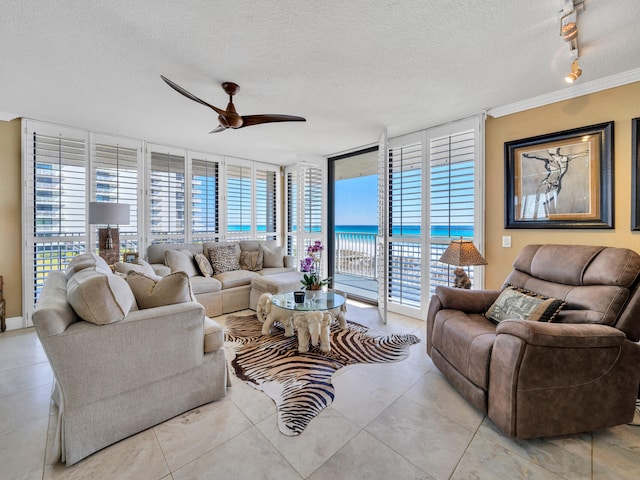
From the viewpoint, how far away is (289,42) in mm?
1966

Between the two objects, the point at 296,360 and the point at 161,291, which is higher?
the point at 161,291

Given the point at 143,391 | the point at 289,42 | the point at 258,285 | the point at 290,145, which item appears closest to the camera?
the point at 143,391

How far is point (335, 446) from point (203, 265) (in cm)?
328

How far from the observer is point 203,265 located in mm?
4172

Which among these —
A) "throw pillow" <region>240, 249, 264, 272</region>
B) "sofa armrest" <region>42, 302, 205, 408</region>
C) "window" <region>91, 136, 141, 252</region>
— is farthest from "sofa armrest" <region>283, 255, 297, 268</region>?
"sofa armrest" <region>42, 302, 205, 408</region>

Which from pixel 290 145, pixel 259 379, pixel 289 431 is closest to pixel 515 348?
pixel 289 431

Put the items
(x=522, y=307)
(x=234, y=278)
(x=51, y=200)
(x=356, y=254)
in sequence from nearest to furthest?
(x=522, y=307) < (x=51, y=200) < (x=234, y=278) < (x=356, y=254)

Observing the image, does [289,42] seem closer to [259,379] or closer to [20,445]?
[259,379]

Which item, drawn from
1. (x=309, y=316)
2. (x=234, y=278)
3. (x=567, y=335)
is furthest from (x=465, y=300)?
(x=234, y=278)

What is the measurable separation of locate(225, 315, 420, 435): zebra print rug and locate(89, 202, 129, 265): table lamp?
180cm

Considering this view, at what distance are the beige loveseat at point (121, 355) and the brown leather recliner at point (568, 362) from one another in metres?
1.79

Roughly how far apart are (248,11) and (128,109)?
2178mm

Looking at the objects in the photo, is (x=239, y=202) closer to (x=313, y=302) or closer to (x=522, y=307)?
(x=313, y=302)

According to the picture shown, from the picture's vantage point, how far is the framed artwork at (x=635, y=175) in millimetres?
2273
